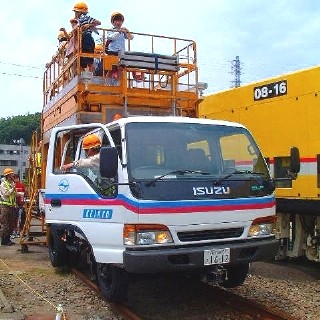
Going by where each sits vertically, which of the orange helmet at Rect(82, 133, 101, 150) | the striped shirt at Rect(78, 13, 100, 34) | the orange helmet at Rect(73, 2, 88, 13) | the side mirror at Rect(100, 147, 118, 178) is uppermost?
the orange helmet at Rect(73, 2, 88, 13)

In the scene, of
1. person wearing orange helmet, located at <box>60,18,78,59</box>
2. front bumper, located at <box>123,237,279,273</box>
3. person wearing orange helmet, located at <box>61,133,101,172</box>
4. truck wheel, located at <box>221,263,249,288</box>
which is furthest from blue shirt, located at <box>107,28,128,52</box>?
front bumper, located at <box>123,237,279,273</box>

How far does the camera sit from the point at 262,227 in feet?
18.3

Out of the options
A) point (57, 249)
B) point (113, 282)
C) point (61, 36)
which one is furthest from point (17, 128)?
point (113, 282)

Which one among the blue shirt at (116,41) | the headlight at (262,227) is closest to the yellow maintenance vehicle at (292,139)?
the headlight at (262,227)

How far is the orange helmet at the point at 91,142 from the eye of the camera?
601cm

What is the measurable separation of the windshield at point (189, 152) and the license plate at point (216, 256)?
77cm

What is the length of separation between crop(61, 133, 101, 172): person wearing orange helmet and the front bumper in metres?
1.34

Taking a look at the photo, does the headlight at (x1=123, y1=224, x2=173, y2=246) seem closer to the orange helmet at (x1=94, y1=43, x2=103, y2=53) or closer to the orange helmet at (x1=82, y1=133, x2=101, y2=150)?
the orange helmet at (x1=82, y1=133, x2=101, y2=150)

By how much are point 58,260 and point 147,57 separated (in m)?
3.41

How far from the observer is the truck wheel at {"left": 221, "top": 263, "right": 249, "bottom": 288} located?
20.5 feet

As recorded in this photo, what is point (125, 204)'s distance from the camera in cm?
506

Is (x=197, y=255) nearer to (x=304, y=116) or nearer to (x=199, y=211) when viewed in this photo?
(x=199, y=211)

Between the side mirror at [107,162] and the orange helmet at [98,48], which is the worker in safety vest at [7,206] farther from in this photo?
the side mirror at [107,162]

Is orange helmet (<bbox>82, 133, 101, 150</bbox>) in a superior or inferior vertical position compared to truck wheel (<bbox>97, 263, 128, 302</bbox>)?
superior
